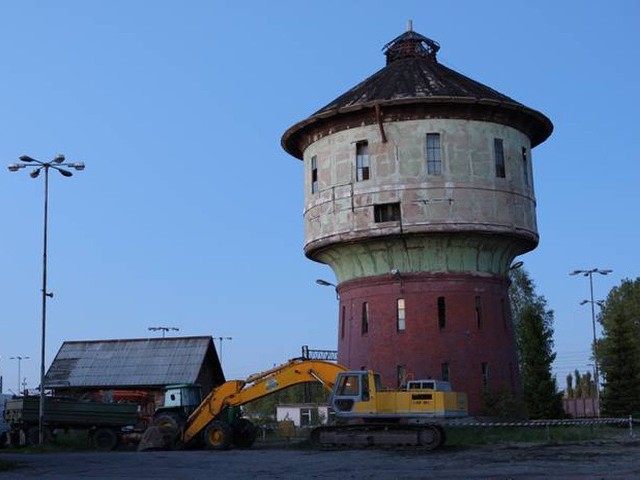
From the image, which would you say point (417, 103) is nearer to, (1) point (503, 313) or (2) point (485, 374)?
(1) point (503, 313)

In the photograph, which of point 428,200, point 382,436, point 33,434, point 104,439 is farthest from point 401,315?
point 33,434

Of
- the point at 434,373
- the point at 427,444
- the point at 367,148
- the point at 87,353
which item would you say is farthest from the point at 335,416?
the point at 87,353

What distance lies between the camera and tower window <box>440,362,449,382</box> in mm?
34906

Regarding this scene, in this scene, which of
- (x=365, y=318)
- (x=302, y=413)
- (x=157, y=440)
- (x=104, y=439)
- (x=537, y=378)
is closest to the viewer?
(x=157, y=440)

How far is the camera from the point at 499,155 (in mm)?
35625

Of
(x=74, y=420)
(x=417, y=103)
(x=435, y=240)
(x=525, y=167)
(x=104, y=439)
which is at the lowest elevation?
(x=104, y=439)

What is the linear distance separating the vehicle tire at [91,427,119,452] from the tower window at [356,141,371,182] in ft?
46.4

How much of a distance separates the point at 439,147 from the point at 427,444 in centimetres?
1191

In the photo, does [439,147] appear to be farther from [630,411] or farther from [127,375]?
[127,375]

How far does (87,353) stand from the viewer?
55062 millimetres

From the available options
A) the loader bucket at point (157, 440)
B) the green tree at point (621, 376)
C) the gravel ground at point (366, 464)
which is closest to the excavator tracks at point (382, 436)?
the gravel ground at point (366, 464)

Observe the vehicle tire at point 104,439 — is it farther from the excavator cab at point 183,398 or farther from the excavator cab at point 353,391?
the excavator cab at point 353,391

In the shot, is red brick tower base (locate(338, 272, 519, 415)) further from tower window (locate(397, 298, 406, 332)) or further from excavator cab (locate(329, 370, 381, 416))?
excavator cab (locate(329, 370, 381, 416))

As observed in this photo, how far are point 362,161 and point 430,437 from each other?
1203cm
